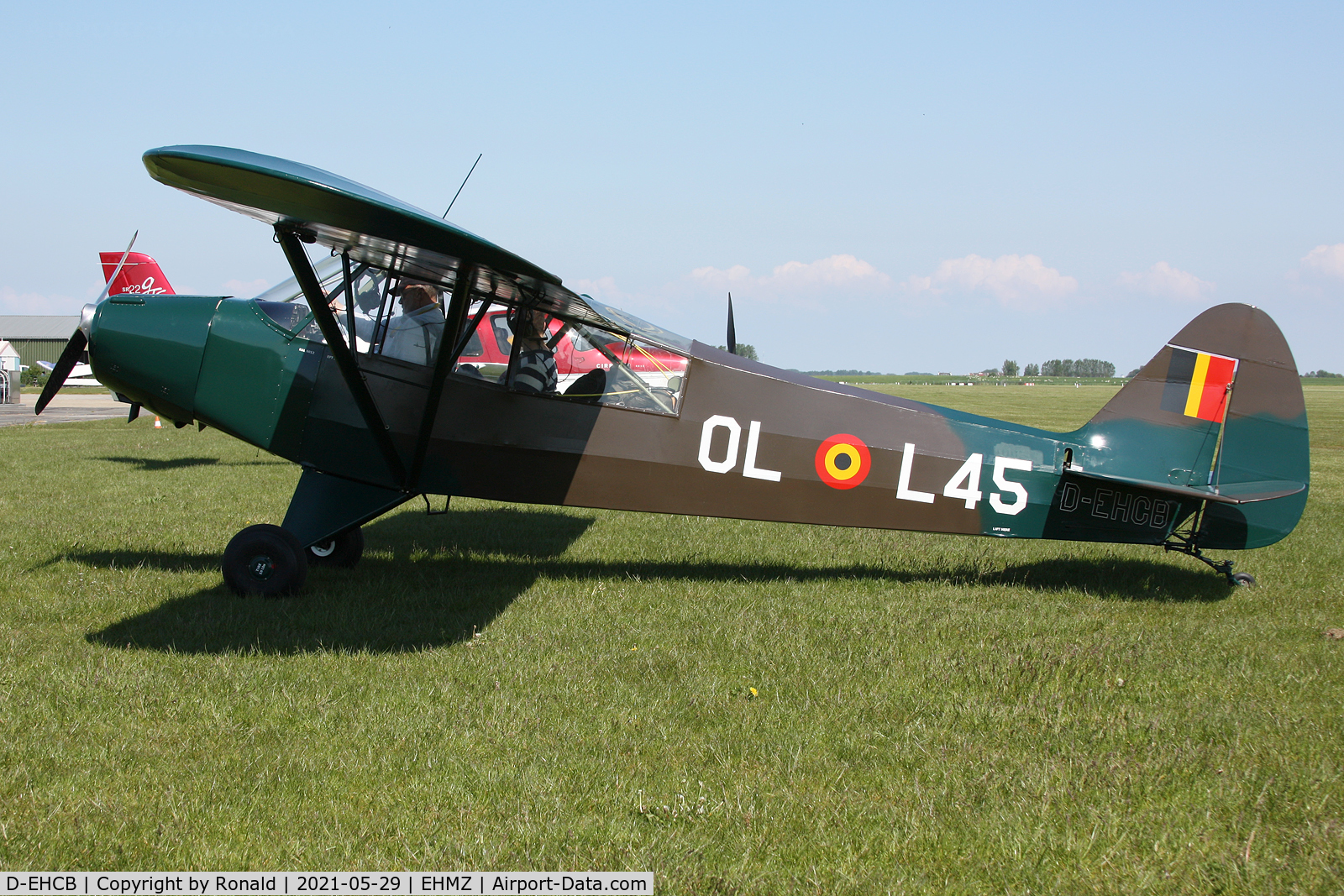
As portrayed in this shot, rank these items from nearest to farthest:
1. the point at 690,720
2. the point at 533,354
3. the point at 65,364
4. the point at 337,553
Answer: the point at 690,720 → the point at 533,354 → the point at 337,553 → the point at 65,364

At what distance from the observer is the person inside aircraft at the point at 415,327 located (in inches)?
247

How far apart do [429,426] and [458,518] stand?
354 centimetres

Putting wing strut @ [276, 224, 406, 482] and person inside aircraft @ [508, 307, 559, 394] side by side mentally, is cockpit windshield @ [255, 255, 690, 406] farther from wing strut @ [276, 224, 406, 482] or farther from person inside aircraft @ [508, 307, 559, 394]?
wing strut @ [276, 224, 406, 482]

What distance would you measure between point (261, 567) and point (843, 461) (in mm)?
4047

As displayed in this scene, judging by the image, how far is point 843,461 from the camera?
6527 mm

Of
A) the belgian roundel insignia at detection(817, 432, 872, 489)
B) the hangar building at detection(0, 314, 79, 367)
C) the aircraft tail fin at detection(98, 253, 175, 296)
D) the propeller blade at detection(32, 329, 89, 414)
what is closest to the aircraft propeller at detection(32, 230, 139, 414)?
the propeller blade at detection(32, 329, 89, 414)

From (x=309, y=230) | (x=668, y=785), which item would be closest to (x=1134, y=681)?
(x=668, y=785)

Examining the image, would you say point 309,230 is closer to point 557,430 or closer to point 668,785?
point 557,430

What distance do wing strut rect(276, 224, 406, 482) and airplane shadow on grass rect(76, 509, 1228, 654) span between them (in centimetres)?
98

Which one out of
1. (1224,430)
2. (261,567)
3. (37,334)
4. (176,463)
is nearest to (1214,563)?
(1224,430)

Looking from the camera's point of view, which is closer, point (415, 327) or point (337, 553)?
point (415, 327)

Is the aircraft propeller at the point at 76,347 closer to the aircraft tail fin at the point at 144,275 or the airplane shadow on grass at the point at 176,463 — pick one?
the airplane shadow on grass at the point at 176,463

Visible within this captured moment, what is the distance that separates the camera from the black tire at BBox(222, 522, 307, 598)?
595 centimetres

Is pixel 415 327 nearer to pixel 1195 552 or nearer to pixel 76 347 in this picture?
pixel 76 347
